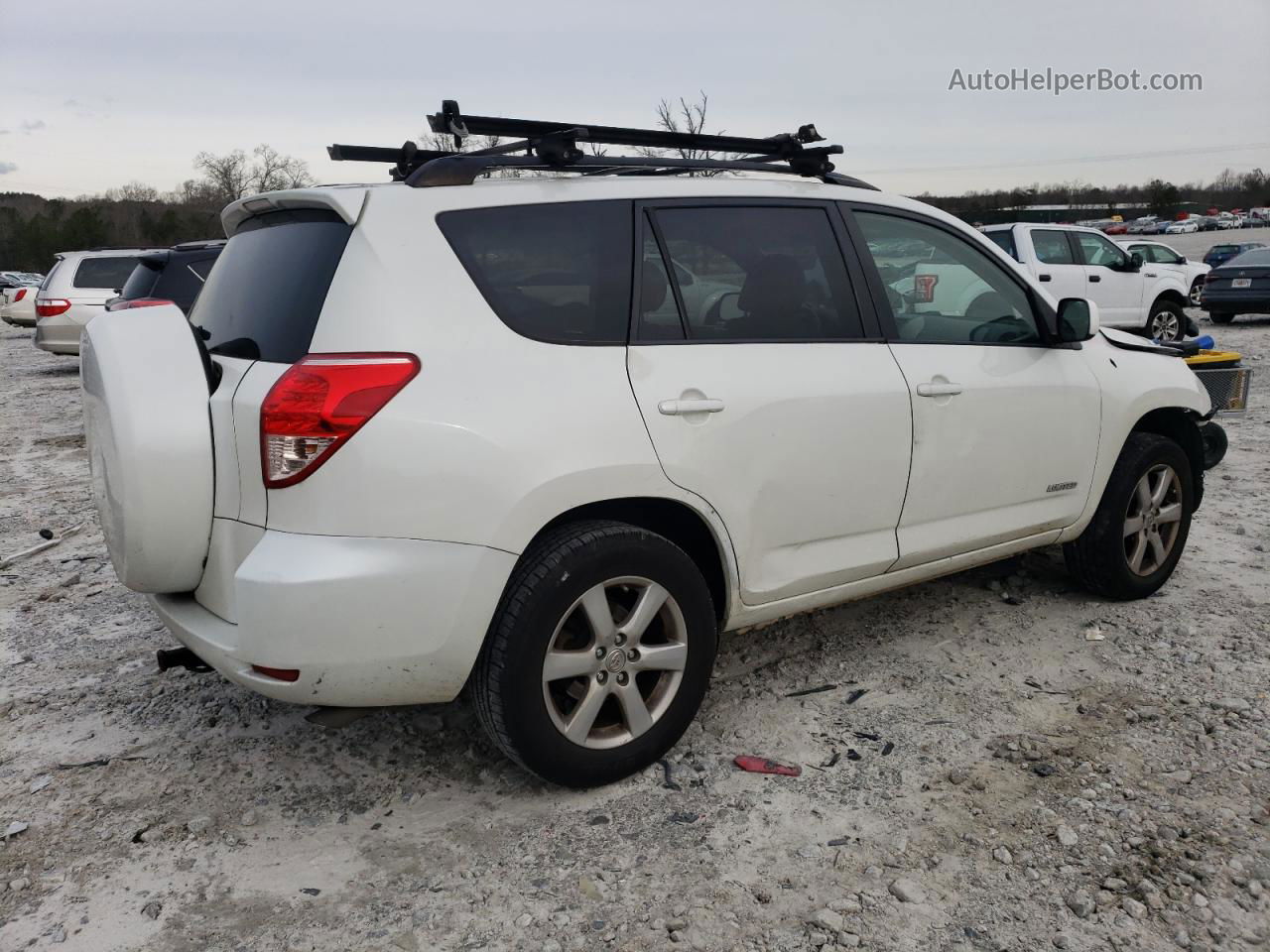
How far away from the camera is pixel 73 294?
15414mm

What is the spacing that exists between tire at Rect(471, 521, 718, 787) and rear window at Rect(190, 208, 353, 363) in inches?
34.7

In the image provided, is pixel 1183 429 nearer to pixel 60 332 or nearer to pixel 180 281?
pixel 180 281

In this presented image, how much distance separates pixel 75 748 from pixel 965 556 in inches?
128

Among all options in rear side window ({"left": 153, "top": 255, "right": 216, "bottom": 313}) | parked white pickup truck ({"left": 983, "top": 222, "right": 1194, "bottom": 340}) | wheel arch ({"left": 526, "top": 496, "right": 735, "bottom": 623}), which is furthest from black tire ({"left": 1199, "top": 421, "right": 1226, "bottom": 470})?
parked white pickup truck ({"left": 983, "top": 222, "right": 1194, "bottom": 340})

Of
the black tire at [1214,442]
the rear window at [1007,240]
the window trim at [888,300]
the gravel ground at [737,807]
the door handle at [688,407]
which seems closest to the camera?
the gravel ground at [737,807]

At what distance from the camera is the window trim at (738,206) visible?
10.2 ft

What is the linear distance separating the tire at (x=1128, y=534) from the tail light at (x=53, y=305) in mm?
15274

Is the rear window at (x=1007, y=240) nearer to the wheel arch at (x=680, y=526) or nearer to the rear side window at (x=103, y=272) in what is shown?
the wheel arch at (x=680, y=526)

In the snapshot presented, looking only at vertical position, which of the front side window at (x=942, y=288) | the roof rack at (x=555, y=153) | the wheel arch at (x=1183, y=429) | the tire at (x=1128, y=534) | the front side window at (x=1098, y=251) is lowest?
the tire at (x=1128, y=534)

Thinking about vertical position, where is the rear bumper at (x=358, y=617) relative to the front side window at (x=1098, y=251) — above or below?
below

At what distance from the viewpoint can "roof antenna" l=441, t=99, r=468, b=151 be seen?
3.22 metres

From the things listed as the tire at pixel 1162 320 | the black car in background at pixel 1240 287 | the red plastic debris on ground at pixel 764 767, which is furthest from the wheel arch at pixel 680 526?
the black car in background at pixel 1240 287

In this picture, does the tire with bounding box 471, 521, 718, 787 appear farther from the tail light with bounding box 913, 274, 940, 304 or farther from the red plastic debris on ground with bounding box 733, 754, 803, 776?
the tail light with bounding box 913, 274, 940, 304

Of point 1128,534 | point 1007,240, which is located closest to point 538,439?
point 1128,534
